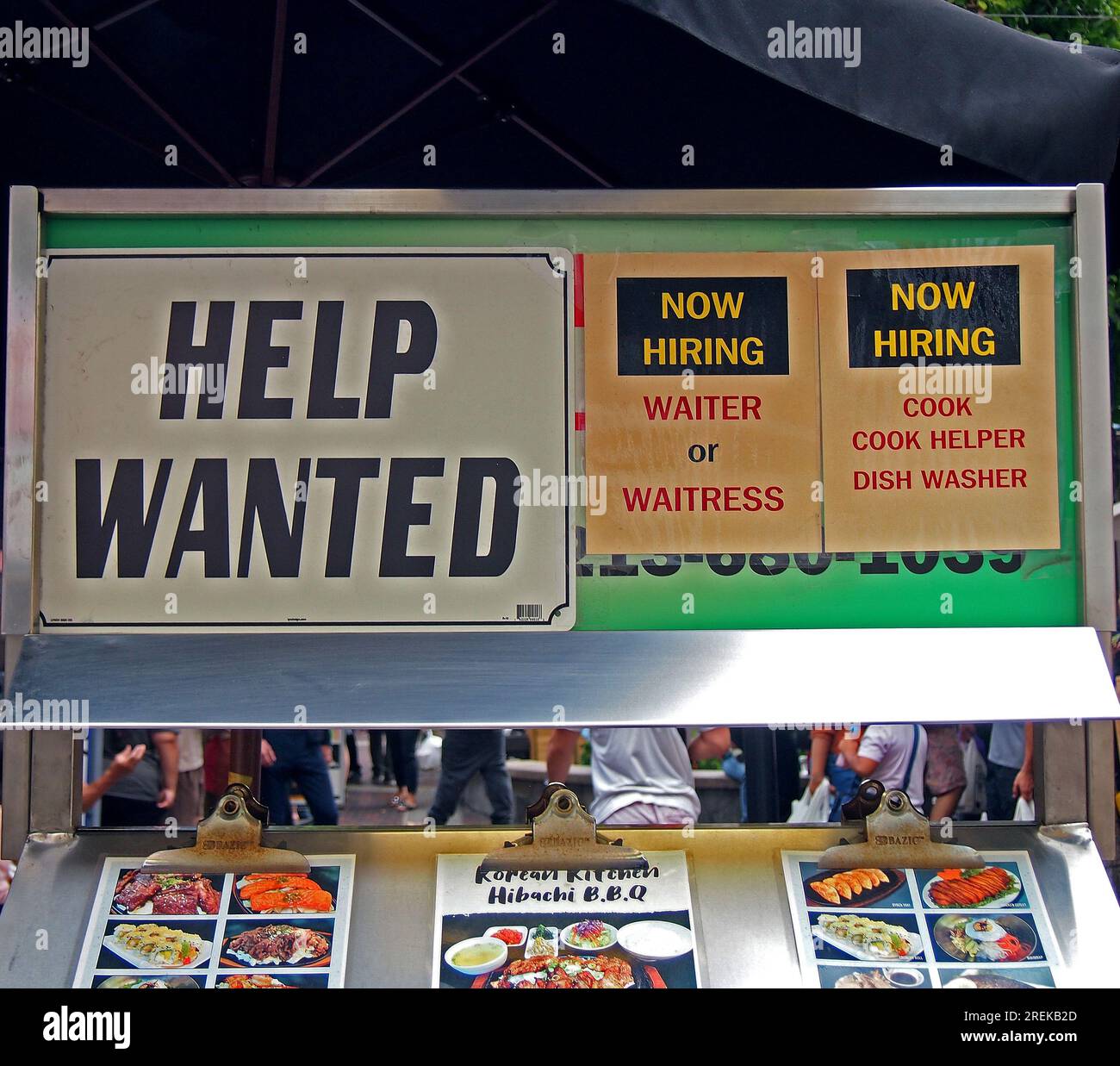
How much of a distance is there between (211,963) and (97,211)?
5.40ft

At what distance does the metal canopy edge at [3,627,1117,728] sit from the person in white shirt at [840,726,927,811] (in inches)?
163

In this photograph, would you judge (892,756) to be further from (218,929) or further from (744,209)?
(218,929)

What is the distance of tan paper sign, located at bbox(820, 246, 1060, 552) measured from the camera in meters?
2.57

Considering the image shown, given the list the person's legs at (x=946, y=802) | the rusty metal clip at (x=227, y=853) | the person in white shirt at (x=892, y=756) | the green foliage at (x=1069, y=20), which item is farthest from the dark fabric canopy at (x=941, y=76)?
the person's legs at (x=946, y=802)

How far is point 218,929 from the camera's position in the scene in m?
2.42

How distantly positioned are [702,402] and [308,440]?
88 cm

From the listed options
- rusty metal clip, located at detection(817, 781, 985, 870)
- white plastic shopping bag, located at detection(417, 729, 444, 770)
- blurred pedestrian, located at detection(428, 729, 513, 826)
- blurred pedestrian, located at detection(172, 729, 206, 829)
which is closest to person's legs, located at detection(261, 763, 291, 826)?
blurred pedestrian, located at detection(428, 729, 513, 826)

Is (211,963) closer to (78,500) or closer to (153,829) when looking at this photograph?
(153,829)

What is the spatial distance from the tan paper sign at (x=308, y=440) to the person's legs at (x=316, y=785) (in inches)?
178

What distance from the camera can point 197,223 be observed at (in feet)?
8.54

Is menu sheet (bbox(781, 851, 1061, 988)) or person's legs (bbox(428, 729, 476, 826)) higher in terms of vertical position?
menu sheet (bbox(781, 851, 1061, 988))

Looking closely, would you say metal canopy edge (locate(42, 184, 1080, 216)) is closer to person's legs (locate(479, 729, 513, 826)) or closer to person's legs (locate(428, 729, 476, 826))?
person's legs (locate(428, 729, 476, 826))

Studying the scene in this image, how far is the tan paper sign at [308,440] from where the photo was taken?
2.52 m

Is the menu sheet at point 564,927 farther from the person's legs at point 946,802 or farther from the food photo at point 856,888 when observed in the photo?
the person's legs at point 946,802
